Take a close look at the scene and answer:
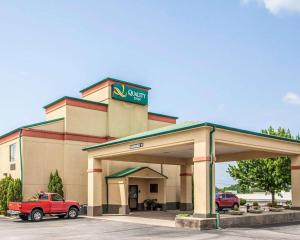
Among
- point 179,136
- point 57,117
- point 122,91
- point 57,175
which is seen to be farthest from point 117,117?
point 179,136

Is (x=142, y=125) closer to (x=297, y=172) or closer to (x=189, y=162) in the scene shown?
(x=189, y=162)

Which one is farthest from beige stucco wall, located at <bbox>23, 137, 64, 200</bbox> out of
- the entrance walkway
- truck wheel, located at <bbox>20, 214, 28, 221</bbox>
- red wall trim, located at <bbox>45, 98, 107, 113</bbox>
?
the entrance walkway

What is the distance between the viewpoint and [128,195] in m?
34.7

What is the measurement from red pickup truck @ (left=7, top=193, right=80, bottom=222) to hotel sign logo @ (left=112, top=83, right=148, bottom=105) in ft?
36.6

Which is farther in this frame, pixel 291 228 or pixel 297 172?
pixel 297 172

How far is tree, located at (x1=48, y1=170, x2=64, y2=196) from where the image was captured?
1212 inches

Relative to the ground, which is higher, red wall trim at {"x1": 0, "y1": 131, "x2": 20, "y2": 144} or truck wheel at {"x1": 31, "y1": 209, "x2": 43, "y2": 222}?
red wall trim at {"x1": 0, "y1": 131, "x2": 20, "y2": 144}

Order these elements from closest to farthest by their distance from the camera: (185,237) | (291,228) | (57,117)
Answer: (185,237)
(291,228)
(57,117)

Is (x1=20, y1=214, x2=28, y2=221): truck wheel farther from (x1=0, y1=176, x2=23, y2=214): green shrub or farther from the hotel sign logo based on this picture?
the hotel sign logo

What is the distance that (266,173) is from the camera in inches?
1642

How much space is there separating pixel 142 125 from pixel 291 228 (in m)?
18.7

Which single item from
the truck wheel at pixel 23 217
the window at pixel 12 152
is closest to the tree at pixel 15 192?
the window at pixel 12 152

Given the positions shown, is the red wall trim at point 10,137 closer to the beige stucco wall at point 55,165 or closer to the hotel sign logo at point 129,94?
the beige stucco wall at point 55,165

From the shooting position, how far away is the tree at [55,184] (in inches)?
1212
